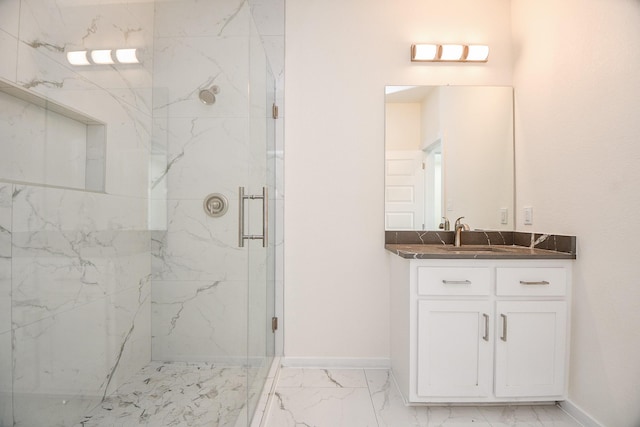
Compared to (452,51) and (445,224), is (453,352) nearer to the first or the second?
(445,224)

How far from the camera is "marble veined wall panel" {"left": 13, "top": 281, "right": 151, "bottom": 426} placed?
727 mm

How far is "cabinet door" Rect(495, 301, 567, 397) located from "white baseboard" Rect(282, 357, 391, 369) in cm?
75

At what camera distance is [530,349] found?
1521mm

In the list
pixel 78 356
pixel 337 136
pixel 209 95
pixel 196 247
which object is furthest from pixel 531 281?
pixel 78 356

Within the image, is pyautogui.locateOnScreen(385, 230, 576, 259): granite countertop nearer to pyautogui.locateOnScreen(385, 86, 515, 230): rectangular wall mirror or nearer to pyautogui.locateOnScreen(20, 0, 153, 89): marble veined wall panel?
pyautogui.locateOnScreen(385, 86, 515, 230): rectangular wall mirror

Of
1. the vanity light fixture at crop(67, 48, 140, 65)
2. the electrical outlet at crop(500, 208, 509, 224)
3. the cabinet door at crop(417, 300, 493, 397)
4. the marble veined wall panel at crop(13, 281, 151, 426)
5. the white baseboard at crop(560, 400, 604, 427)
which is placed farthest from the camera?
the electrical outlet at crop(500, 208, 509, 224)

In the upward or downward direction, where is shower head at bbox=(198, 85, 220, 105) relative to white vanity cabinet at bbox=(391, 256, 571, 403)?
upward

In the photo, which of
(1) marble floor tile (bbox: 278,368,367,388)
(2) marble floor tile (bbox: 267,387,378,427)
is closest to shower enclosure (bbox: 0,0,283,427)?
(2) marble floor tile (bbox: 267,387,378,427)

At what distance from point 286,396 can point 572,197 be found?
6.13 feet

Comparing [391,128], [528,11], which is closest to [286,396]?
[391,128]

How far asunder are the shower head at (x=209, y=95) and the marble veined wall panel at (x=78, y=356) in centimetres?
81

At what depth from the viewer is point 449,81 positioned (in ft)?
6.79

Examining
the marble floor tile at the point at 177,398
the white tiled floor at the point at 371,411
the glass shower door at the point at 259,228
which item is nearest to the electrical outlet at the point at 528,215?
the white tiled floor at the point at 371,411

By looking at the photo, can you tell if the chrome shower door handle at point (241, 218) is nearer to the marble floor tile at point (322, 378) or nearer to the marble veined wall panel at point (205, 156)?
the marble veined wall panel at point (205, 156)
